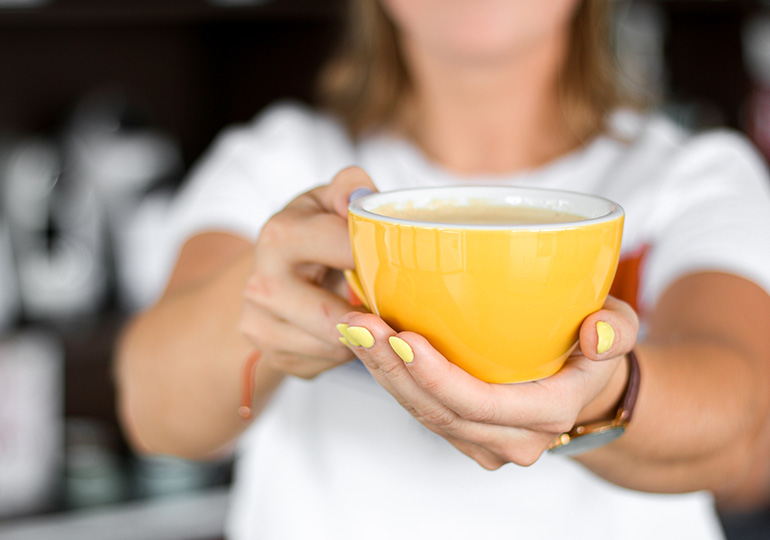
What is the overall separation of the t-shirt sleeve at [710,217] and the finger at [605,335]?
35cm

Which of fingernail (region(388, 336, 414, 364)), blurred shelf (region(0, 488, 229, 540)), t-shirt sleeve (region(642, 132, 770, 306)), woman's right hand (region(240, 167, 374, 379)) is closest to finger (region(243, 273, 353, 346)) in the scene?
woman's right hand (region(240, 167, 374, 379))

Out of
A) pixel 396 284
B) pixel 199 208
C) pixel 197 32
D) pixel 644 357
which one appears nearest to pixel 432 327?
pixel 396 284

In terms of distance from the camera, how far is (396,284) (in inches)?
17.7

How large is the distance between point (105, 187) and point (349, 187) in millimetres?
1139

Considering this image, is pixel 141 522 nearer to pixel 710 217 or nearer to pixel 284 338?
pixel 284 338

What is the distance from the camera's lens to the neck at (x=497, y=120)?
1015 millimetres

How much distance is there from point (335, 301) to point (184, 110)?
4.42ft

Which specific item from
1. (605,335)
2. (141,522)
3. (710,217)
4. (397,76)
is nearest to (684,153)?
(710,217)

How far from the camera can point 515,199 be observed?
1.71 ft

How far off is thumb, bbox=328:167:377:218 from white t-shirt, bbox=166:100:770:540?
34 centimetres

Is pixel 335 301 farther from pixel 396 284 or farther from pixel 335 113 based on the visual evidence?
pixel 335 113

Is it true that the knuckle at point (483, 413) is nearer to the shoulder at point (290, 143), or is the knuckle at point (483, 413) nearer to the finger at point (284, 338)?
the finger at point (284, 338)

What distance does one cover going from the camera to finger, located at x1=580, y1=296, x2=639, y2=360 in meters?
0.45

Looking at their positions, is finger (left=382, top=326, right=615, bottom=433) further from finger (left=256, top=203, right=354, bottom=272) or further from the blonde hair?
the blonde hair
